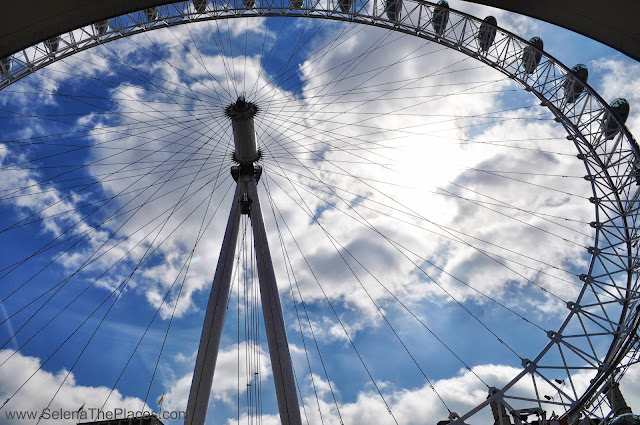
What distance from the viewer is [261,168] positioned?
26.7 metres

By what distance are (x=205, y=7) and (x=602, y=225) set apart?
1011 inches

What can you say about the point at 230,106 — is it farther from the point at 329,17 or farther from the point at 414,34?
the point at 414,34

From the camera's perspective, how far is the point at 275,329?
69.2 feet

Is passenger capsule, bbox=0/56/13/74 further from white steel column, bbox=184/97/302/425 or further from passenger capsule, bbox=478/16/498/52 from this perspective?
passenger capsule, bbox=478/16/498/52

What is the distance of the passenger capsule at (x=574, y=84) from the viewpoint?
85.1 ft

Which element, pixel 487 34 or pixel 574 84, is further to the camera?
pixel 487 34

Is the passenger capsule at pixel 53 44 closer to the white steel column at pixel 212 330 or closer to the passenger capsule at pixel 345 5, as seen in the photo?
the white steel column at pixel 212 330

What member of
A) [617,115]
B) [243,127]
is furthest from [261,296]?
[617,115]

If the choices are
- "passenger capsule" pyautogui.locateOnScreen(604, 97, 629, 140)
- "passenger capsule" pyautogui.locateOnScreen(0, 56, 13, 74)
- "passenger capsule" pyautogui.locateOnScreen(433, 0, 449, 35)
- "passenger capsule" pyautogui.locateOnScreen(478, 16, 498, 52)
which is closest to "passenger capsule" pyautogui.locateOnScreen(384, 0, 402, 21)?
"passenger capsule" pyautogui.locateOnScreen(433, 0, 449, 35)

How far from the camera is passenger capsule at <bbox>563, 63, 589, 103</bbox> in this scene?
26.0 meters

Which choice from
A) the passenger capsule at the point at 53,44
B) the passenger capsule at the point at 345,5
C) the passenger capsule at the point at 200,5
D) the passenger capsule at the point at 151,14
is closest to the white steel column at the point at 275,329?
the passenger capsule at the point at 200,5

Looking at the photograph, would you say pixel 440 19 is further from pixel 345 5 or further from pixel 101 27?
pixel 101 27

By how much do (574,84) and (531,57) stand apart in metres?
2.85

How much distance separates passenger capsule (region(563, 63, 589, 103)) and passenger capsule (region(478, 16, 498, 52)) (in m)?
4.81
